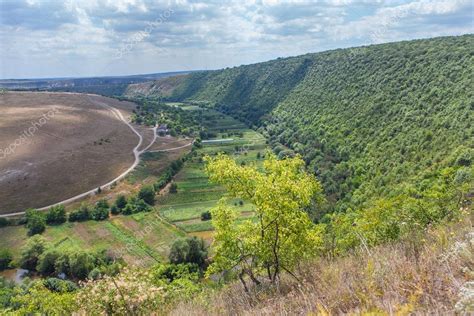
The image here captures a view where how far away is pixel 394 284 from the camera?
7.23 meters

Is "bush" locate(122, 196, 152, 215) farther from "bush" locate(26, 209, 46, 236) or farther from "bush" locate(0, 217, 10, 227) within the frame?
"bush" locate(0, 217, 10, 227)

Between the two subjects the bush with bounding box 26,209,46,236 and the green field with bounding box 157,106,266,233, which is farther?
the green field with bounding box 157,106,266,233

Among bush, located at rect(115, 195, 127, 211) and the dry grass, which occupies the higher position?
the dry grass

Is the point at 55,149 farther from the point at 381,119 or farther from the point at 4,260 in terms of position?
the point at 381,119

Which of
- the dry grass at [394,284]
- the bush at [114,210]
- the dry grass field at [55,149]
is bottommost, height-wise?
the bush at [114,210]

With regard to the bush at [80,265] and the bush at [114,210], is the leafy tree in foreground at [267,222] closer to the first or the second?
the bush at [80,265]

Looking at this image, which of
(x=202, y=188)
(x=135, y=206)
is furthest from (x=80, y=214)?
(x=202, y=188)

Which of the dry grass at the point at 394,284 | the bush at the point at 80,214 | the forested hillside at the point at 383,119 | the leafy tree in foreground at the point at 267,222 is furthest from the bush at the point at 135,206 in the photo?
the dry grass at the point at 394,284

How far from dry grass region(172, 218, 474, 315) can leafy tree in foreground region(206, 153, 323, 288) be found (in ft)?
16.3

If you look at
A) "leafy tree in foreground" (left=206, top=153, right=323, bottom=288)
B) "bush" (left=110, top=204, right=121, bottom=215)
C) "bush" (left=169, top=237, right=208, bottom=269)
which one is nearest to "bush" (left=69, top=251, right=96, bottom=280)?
"bush" (left=169, top=237, right=208, bottom=269)

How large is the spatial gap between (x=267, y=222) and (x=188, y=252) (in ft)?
139
